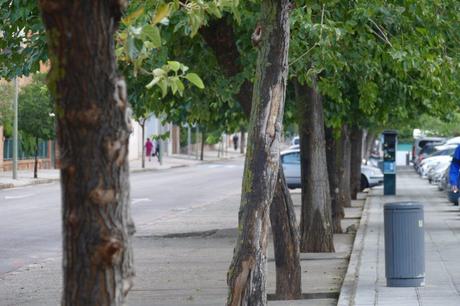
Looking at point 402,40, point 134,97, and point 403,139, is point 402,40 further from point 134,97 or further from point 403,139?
point 403,139

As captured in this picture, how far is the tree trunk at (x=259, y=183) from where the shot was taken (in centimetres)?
1084

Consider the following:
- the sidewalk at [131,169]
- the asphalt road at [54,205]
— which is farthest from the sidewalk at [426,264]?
the sidewalk at [131,169]

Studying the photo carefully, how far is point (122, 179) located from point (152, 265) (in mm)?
14656

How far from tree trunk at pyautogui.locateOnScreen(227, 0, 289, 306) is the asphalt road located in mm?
8074

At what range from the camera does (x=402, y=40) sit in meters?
16.2

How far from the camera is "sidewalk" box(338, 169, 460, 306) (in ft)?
42.2

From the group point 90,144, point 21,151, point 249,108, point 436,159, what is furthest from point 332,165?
point 21,151

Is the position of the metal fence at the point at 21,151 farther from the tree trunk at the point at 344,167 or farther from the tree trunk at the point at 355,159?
the tree trunk at the point at 344,167

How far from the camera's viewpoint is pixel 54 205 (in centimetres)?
3381

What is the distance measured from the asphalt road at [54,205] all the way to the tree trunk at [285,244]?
5748mm

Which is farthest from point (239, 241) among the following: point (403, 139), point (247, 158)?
point (403, 139)

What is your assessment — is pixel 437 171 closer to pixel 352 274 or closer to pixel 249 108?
pixel 352 274

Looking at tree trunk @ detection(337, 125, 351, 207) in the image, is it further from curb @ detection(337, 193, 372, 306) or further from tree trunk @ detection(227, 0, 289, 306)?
tree trunk @ detection(227, 0, 289, 306)

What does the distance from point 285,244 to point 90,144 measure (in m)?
9.59
